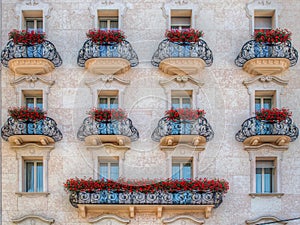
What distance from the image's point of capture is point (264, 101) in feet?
79.8

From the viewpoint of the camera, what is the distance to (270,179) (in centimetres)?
2373

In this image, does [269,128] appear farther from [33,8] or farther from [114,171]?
[33,8]

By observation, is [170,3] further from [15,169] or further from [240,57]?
[15,169]

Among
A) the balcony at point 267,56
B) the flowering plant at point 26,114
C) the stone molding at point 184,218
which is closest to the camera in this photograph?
the stone molding at point 184,218

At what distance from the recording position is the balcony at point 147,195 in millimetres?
22391

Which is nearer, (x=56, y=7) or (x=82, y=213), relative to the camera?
(x=82, y=213)

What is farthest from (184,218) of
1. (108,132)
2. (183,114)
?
(108,132)

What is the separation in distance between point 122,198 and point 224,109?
→ 482cm

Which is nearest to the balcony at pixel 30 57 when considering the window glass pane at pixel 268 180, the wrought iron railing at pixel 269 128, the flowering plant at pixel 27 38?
the flowering plant at pixel 27 38

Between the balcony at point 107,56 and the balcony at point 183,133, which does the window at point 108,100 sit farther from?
the balcony at point 183,133

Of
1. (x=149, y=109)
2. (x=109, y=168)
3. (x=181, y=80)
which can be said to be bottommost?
(x=109, y=168)

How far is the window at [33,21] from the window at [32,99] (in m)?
2.29

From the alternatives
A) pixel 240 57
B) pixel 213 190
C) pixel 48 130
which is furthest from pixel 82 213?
pixel 240 57

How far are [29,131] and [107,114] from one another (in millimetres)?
2685
